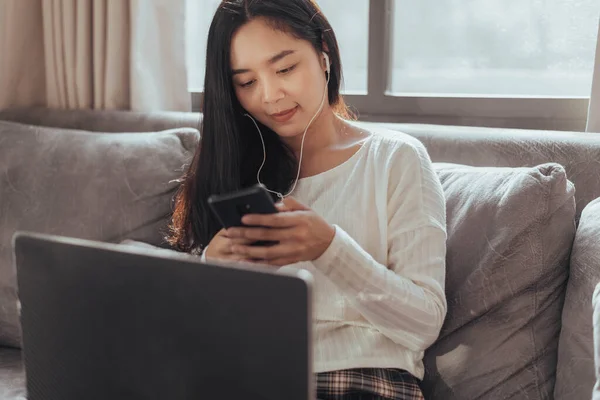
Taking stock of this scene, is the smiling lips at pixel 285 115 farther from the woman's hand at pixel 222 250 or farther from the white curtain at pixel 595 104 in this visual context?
the white curtain at pixel 595 104

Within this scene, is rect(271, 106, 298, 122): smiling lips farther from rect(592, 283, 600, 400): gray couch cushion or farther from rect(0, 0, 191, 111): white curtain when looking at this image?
rect(0, 0, 191, 111): white curtain

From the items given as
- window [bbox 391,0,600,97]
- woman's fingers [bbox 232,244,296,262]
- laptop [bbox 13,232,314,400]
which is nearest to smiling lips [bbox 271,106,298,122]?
woman's fingers [bbox 232,244,296,262]

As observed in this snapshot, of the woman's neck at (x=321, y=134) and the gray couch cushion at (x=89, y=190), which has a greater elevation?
the woman's neck at (x=321, y=134)

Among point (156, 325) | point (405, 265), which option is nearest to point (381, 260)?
point (405, 265)

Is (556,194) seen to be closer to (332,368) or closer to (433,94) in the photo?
(332,368)

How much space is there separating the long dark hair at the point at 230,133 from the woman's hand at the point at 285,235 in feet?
1.24

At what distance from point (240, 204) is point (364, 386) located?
0.51m

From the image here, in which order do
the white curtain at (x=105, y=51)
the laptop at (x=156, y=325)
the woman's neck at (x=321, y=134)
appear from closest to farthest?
the laptop at (x=156, y=325) → the woman's neck at (x=321, y=134) → the white curtain at (x=105, y=51)

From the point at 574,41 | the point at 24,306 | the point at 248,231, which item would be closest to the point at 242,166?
the point at 248,231

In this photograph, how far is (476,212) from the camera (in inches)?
50.2

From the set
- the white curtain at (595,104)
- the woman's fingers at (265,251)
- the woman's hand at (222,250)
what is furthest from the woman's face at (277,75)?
the white curtain at (595,104)

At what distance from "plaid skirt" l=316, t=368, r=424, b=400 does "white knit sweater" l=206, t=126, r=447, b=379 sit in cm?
1

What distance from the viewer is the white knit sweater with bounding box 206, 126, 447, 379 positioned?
3.50 feet

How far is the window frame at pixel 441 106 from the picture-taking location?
5.90 ft
